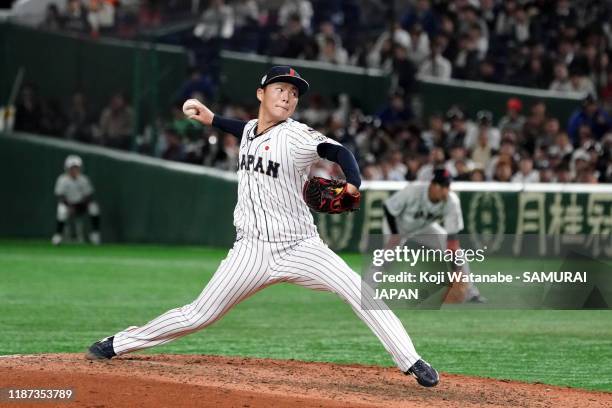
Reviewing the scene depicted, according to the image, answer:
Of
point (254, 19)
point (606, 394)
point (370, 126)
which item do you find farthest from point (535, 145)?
point (606, 394)

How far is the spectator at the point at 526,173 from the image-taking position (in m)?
18.7

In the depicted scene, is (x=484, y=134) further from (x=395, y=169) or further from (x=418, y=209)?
(x=418, y=209)

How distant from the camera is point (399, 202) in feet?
45.1

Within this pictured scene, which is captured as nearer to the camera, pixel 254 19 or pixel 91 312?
pixel 91 312

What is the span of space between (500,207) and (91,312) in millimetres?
8095

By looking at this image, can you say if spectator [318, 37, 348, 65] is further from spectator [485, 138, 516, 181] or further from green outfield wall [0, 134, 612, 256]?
spectator [485, 138, 516, 181]

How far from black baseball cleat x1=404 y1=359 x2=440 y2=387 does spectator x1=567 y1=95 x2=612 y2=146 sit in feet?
42.1

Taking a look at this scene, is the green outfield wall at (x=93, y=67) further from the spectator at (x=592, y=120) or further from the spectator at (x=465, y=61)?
the spectator at (x=592, y=120)

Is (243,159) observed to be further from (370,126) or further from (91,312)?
(370,126)

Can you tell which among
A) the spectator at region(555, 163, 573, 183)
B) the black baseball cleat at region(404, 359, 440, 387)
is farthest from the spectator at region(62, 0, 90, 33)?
the black baseball cleat at region(404, 359, 440, 387)

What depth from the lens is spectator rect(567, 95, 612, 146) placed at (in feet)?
63.4

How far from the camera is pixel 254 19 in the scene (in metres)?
23.1

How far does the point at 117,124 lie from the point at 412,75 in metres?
5.13

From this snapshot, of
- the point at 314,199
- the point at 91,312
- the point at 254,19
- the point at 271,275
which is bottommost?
the point at 91,312
